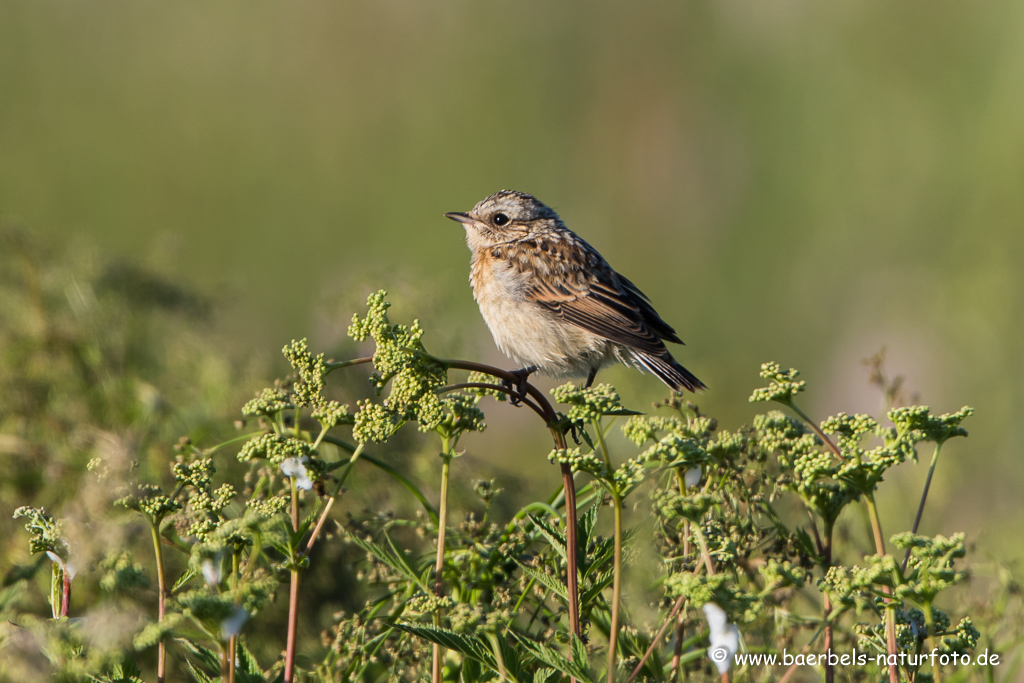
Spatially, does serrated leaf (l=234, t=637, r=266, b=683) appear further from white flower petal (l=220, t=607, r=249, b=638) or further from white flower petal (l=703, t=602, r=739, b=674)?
white flower petal (l=703, t=602, r=739, b=674)

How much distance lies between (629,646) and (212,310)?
8.75ft

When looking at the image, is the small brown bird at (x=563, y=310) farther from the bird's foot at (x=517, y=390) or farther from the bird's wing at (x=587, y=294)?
the bird's foot at (x=517, y=390)

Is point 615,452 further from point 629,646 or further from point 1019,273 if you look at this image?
point 1019,273

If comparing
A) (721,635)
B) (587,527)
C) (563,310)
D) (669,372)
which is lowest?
(721,635)

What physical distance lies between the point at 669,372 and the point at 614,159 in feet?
32.1

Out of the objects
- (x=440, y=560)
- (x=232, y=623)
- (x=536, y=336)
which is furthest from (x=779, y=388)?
(x=536, y=336)

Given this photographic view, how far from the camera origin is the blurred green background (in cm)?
685

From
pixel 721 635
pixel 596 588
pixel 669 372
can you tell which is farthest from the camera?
pixel 669 372

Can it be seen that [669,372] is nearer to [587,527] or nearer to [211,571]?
[587,527]

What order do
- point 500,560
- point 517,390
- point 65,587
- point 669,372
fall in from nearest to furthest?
1. point 65,587
2. point 500,560
3. point 517,390
4. point 669,372

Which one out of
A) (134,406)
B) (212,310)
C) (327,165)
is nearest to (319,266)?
(327,165)

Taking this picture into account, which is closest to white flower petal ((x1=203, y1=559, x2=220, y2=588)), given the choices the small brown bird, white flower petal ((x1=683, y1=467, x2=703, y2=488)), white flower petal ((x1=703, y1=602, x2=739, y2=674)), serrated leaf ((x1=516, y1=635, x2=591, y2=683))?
serrated leaf ((x1=516, y1=635, x2=591, y2=683))

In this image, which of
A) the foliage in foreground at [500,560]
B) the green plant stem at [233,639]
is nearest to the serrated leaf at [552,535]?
the foliage in foreground at [500,560]

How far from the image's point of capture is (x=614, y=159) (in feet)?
43.1
